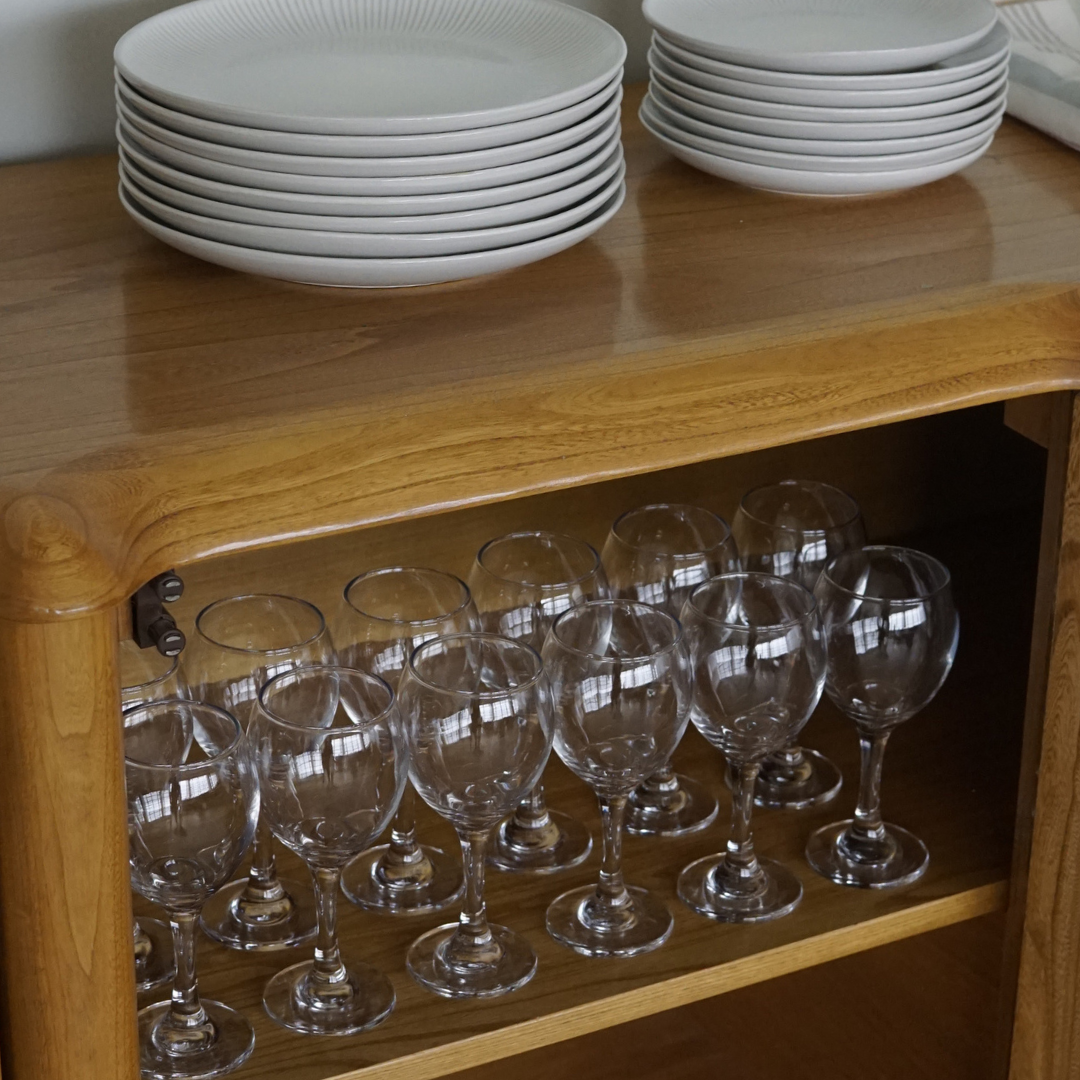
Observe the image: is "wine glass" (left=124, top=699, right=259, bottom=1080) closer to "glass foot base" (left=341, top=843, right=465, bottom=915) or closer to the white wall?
"glass foot base" (left=341, top=843, right=465, bottom=915)

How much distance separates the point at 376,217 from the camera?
2.49 feet

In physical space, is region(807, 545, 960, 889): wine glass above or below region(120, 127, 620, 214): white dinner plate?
below

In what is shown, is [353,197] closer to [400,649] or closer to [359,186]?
[359,186]

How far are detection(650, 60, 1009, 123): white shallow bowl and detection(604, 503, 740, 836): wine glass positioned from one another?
10.8 inches

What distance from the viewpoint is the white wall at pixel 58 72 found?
979 millimetres

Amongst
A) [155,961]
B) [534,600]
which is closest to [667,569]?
[534,600]

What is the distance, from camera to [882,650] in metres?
0.97

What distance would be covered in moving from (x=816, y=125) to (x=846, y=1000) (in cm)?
75

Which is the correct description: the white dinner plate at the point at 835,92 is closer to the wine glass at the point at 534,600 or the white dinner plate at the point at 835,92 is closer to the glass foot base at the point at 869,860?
the wine glass at the point at 534,600

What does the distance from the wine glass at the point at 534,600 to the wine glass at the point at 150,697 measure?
0.20 meters

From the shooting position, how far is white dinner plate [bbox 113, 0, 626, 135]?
2.49 ft

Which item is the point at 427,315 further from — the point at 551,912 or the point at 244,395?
the point at 551,912

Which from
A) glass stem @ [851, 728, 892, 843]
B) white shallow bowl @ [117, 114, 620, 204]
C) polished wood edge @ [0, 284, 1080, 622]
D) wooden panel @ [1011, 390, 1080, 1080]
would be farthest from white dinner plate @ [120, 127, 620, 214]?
glass stem @ [851, 728, 892, 843]

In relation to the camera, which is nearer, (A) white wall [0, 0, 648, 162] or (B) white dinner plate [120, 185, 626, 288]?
(B) white dinner plate [120, 185, 626, 288]
